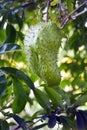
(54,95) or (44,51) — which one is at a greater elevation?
(44,51)

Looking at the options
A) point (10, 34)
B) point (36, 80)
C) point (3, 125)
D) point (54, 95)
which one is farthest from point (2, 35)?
point (3, 125)

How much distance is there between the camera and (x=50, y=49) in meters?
0.93

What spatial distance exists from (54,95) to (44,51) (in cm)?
28

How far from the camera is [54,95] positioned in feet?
3.77

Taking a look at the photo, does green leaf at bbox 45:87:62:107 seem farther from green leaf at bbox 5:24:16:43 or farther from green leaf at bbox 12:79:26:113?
green leaf at bbox 5:24:16:43

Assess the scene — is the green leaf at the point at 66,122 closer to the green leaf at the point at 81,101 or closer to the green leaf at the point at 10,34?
the green leaf at the point at 81,101

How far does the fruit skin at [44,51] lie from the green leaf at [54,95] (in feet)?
0.70

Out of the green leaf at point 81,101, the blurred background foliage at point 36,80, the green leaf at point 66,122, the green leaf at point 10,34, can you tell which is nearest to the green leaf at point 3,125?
the blurred background foliage at point 36,80

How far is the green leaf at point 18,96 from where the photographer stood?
1.06 metres

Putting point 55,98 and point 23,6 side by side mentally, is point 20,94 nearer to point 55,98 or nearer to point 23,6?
point 55,98

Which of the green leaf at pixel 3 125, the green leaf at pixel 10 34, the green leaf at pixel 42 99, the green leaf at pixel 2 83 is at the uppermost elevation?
the green leaf at pixel 10 34

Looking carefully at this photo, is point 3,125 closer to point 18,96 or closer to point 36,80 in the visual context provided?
point 18,96

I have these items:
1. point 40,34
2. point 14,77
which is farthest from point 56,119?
point 40,34

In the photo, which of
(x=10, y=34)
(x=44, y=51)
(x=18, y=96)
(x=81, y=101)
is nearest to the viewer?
(x=44, y=51)
